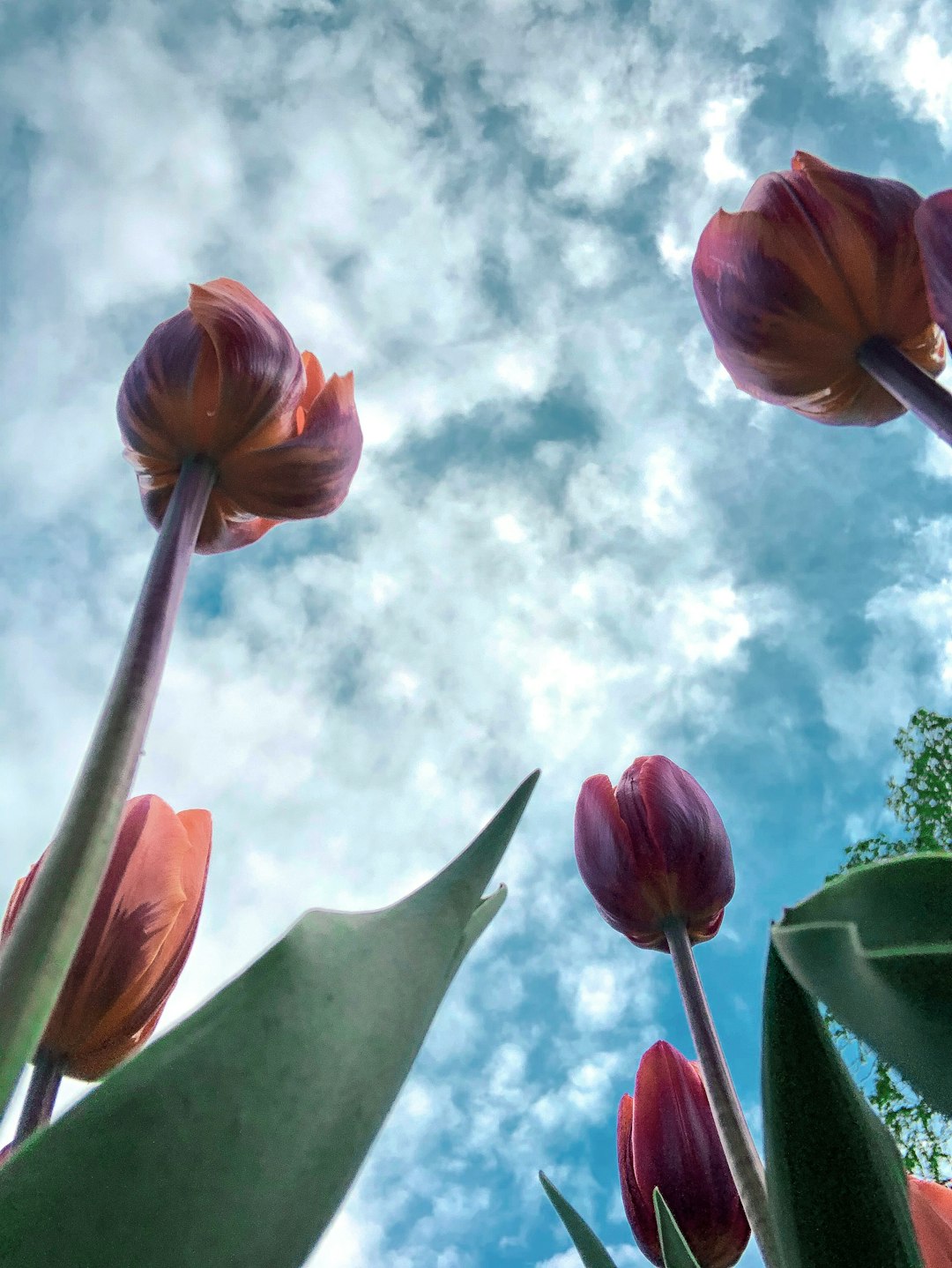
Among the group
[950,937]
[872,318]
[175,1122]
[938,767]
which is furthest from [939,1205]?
[938,767]

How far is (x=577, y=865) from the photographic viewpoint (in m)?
0.75

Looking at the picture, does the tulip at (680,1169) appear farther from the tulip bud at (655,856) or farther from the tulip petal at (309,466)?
the tulip petal at (309,466)

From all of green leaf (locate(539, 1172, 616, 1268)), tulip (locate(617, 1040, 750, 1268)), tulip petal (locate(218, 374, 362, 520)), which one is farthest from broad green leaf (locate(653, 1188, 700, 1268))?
tulip petal (locate(218, 374, 362, 520))

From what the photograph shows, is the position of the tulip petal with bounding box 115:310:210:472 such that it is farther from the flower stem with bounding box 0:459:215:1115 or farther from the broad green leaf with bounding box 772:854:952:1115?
the broad green leaf with bounding box 772:854:952:1115

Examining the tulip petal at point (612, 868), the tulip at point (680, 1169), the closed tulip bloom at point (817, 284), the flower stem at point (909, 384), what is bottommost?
the tulip at point (680, 1169)

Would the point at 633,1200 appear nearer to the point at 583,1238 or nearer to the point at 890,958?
the point at 583,1238

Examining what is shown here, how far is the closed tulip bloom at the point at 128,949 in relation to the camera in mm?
399

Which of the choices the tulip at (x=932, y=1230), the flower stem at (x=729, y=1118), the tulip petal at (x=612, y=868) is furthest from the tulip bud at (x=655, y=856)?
the tulip at (x=932, y=1230)

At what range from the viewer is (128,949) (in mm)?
412

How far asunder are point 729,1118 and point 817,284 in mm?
489

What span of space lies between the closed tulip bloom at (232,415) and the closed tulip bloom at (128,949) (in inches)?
6.3

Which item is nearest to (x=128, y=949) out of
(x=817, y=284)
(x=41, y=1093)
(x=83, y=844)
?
(x=41, y=1093)

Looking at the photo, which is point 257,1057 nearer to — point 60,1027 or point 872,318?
point 60,1027

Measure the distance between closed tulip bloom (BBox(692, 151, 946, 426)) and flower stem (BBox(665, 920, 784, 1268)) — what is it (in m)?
0.41
